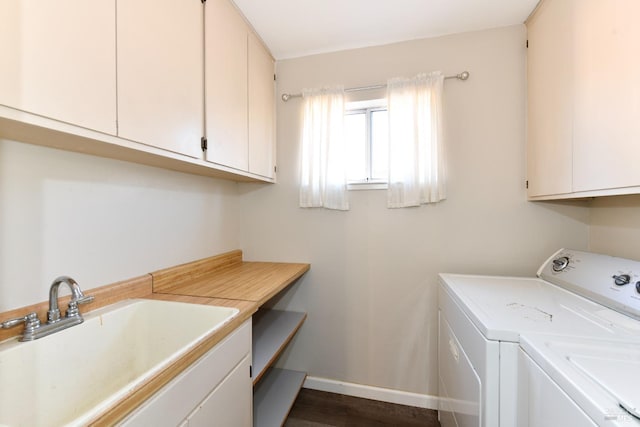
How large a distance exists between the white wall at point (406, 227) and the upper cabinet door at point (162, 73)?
90cm

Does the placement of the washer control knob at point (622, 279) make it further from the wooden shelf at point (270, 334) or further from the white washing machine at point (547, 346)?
the wooden shelf at point (270, 334)

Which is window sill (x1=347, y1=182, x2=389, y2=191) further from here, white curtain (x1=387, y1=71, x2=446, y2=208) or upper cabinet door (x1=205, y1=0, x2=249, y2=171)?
upper cabinet door (x1=205, y1=0, x2=249, y2=171)

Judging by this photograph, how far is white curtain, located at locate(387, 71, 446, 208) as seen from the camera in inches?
67.3

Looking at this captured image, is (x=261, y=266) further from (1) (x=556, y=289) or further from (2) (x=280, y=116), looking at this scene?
(1) (x=556, y=289)

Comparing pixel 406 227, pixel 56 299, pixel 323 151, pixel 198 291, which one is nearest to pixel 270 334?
pixel 198 291

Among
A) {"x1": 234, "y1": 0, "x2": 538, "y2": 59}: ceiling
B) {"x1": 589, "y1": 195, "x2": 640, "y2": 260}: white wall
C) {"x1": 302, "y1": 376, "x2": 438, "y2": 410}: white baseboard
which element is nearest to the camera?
{"x1": 589, "y1": 195, "x2": 640, "y2": 260}: white wall

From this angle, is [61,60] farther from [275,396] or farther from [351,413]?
[351,413]

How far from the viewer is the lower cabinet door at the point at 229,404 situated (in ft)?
2.61

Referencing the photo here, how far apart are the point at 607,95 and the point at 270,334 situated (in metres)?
2.06

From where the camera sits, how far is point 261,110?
1815mm

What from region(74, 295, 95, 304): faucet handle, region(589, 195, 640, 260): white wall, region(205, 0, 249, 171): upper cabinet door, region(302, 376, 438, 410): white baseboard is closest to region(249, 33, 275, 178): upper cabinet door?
region(205, 0, 249, 171): upper cabinet door

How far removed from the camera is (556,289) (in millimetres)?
1332

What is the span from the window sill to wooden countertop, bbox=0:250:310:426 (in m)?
0.71

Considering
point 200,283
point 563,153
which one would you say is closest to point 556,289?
point 563,153
